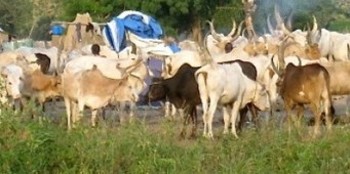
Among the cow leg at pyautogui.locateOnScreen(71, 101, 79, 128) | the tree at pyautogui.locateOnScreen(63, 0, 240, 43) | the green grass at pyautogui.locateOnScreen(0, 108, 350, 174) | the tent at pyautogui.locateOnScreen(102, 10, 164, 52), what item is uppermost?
the tree at pyautogui.locateOnScreen(63, 0, 240, 43)

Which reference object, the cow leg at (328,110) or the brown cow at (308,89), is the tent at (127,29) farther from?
the cow leg at (328,110)

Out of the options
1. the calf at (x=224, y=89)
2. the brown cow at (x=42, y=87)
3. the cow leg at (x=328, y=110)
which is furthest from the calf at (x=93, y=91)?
the cow leg at (x=328, y=110)

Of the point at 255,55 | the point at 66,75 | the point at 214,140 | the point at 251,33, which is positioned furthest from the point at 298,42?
the point at 214,140

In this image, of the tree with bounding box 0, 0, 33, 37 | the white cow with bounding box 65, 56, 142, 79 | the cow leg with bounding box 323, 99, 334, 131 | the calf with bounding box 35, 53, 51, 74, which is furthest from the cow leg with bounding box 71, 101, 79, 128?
the tree with bounding box 0, 0, 33, 37

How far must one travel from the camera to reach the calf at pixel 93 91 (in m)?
14.8

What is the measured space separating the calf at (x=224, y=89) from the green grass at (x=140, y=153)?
320 cm

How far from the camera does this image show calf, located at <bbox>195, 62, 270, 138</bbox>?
47.7ft

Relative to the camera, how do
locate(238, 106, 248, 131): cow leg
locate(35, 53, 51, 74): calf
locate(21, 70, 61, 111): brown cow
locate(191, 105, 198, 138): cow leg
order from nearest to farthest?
1. locate(191, 105, 198, 138): cow leg
2. locate(238, 106, 248, 131): cow leg
3. locate(21, 70, 61, 111): brown cow
4. locate(35, 53, 51, 74): calf

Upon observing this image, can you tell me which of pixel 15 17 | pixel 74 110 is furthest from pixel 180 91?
pixel 15 17

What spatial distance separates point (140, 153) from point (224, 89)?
4.32 m

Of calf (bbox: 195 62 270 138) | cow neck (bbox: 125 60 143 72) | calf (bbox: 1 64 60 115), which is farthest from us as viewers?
cow neck (bbox: 125 60 143 72)

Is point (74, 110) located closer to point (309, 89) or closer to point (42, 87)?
point (42, 87)

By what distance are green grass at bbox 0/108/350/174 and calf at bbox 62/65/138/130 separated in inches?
146

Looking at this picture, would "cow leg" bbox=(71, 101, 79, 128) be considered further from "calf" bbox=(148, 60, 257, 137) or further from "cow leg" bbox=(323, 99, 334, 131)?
"cow leg" bbox=(323, 99, 334, 131)
